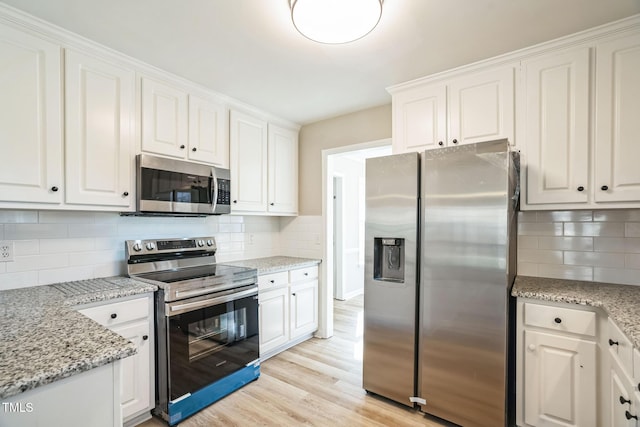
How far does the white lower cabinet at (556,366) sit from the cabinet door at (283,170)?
2.34 metres

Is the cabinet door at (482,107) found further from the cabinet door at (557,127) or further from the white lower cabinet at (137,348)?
the white lower cabinet at (137,348)

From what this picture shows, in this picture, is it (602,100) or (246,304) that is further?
(246,304)

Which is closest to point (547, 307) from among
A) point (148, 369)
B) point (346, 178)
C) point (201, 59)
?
point (148, 369)

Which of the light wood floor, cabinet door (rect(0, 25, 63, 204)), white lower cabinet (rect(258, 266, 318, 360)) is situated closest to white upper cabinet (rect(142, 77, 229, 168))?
cabinet door (rect(0, 25, 63, 204))

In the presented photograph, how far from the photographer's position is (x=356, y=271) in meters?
5.62

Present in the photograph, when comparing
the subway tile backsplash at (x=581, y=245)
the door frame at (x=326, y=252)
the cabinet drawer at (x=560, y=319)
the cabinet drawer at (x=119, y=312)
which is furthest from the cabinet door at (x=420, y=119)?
the cabinet drawer at (x=119, y=312)

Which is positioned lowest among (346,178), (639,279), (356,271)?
(356,271)

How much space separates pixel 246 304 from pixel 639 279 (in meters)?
2.69

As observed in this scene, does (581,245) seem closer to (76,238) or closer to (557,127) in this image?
(557,127)

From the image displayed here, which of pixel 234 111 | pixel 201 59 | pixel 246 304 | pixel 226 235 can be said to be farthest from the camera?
pixel 226 235

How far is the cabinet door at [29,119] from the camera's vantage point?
1681mm

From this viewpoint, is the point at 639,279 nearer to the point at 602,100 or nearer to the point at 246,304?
the point at 602,100

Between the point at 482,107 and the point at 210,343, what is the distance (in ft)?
8.39

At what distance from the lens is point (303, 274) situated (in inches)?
129
